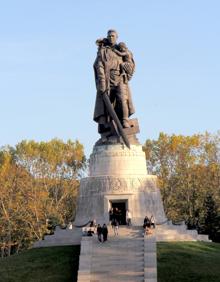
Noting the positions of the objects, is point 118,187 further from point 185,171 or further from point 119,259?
point 185,171

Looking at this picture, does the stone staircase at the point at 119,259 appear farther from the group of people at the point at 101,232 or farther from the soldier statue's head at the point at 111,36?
the soldier statue's head at the point at 111,36

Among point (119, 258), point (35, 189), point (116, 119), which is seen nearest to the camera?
point (119, 258)

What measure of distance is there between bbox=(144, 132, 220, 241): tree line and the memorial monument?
57.5ft

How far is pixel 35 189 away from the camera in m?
60.0

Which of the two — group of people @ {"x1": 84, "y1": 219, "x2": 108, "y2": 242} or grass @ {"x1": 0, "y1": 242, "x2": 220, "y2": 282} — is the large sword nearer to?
group of people @ {"x1": 84, "y1": 219, "x2": 108, "y2": 242}

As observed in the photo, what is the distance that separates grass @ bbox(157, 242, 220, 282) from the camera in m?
29.3

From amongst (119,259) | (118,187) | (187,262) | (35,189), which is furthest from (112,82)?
(35,189)

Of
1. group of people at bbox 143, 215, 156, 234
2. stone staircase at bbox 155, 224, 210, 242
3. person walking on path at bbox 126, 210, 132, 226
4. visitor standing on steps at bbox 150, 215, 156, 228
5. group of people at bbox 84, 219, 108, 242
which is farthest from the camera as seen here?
person walking on path at bbox 126, 210, 132, 226

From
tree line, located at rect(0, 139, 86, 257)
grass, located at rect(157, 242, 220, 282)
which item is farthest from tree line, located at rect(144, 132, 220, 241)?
grass, located at rect(157, 242, 220, 282)

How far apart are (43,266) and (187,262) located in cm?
694

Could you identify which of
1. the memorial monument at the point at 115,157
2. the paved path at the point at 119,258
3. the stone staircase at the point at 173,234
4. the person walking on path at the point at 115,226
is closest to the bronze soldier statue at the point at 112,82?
the memorial monument at the point at 115,157

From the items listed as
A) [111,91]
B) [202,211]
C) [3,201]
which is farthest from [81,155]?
[111,91]

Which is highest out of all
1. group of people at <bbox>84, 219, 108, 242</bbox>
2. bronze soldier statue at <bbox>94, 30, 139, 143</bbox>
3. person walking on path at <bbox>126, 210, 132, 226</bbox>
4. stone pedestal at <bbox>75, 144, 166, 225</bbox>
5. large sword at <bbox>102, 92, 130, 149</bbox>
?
bronze soldier statue at <bbox>94, 30, 139, 143</bbox>

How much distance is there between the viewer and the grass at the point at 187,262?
96.1 feet
